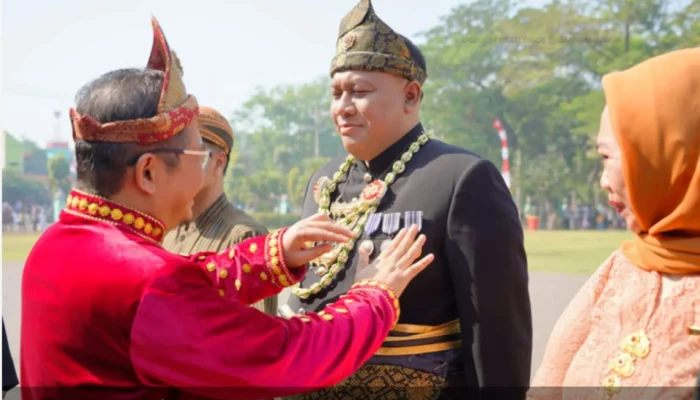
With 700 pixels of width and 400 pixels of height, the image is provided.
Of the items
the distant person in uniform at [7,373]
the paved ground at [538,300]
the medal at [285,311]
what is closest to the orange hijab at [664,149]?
the medal at [285,311]

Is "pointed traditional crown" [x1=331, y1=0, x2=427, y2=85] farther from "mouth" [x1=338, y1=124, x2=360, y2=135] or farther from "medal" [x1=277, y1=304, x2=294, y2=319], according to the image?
"medal" [x1=277, y1=304, x2=294, y2=319]

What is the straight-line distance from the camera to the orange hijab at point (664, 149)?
68.5 inches

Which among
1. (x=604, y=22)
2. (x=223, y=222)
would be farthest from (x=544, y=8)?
(x=223, y=222)

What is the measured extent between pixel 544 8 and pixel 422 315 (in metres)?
27.2

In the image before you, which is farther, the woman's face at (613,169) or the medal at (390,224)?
the medal at (390,224)

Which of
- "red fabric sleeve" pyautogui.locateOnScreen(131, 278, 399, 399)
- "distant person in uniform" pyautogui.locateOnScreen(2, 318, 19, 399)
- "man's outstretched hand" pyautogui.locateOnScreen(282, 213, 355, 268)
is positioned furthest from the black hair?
"distant person in uniform" pyautogui.locateOnScreen(2, 318, 19, 399)

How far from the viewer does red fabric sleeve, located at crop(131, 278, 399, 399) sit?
1.65 metres

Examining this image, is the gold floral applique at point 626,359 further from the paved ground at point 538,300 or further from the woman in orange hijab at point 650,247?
the paved ground at point 538,300

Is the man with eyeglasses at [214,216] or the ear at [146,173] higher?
the ear at [146,173]

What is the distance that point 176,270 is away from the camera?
169 cm

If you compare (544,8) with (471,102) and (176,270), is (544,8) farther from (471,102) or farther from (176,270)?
(176,270)

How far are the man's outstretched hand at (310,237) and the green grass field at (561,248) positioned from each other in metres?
14.9

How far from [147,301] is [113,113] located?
0.40 metres

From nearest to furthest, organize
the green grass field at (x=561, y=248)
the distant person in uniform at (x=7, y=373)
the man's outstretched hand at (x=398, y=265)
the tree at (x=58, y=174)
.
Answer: the man's outstretched hand at (x=398, y=265)
the distant person in uniform at (x=7, y=373)
the green grass field at (x=561, y=248)
the tree at (x=58, y=174)
